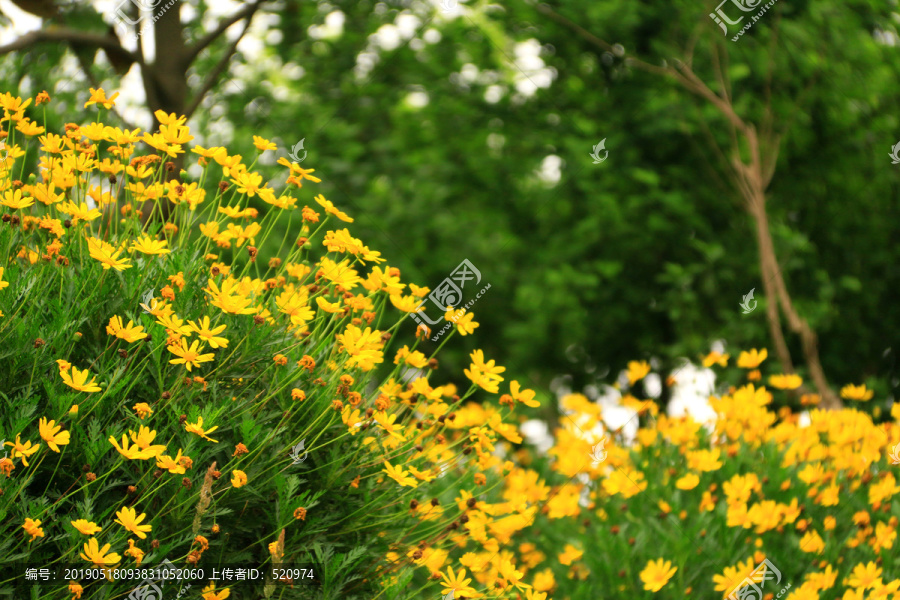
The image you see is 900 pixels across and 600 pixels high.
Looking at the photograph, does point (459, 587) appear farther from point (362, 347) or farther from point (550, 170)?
point (550, 170)

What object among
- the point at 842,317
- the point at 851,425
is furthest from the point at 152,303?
the point at 842,317

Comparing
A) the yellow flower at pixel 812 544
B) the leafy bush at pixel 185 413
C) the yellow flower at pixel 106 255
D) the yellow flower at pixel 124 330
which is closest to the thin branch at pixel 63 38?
the leafy bush at pixel 185 413

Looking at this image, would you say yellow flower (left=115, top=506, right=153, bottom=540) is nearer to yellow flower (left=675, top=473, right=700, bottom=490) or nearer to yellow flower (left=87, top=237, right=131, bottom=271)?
yellow flower (left=87, top=237, right=131, bottom=271)

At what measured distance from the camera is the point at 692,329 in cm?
635

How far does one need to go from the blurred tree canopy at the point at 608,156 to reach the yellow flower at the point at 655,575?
10.4 feet

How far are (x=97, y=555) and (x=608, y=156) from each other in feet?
17.6

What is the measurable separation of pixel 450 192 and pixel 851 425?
3806 mm

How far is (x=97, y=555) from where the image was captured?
158 centimetres

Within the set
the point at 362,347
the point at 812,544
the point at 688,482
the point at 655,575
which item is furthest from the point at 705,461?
the point at 362,347

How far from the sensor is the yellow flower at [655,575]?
2771mm

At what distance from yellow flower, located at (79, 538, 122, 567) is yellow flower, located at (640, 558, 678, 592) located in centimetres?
183

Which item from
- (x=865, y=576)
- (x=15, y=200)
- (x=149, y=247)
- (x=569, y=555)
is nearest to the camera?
(x=149, y=247)

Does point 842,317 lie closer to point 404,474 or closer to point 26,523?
point 404,474

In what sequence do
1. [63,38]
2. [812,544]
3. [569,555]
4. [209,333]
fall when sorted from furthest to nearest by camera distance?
1. [63,38]
2. [569,555]
3. [812,544]
4. [209,333]
